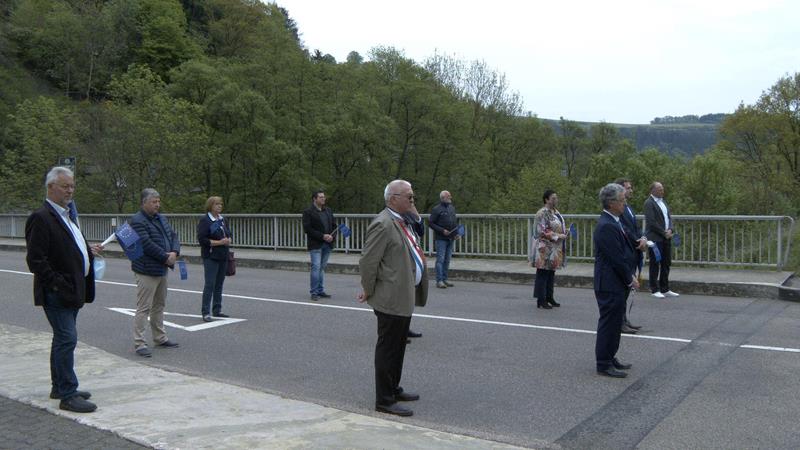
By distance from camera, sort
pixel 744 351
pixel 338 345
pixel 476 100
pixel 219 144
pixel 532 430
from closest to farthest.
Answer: pixel 532 430, pixel 744 351, pixel 338 345, pixel 219 144, pixel 476 100

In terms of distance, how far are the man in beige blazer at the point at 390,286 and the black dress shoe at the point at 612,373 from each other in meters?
2.25

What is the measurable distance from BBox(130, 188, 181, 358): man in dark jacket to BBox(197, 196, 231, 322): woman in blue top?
1380 millimetres

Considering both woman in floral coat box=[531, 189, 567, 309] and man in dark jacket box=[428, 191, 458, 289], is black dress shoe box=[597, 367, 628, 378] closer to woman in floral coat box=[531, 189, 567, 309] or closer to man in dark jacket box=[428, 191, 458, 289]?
woman in floral coat box=[531, 189, 567, 309]

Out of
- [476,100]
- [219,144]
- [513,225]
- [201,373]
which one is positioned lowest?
[201,373]

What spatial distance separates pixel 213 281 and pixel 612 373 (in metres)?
5.78

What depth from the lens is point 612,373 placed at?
663cm

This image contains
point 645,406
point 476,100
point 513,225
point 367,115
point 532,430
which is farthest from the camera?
point 476,100

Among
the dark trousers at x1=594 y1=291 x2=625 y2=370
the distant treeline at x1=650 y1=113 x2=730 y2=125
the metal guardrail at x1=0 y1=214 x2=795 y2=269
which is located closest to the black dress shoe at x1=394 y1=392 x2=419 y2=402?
the dark trousers at x1=594 y1=291 x2=625 y2=370

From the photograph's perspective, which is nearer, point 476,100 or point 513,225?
point 513,225

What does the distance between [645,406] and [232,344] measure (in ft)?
16.3

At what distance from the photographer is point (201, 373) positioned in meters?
7.00

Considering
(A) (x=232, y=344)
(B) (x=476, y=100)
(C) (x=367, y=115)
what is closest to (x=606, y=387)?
(A) (x=232, y=344)

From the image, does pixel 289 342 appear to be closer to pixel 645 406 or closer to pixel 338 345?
pixel 338 345

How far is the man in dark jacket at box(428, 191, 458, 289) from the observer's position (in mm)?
13469
